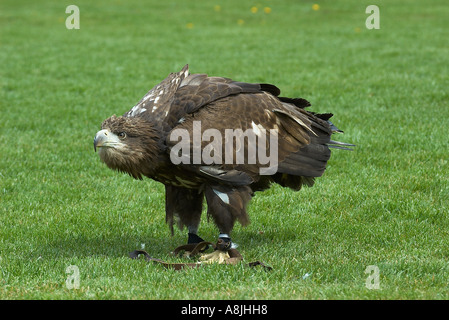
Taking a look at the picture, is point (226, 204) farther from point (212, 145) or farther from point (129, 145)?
point (129, 145)

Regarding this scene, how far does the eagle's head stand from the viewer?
620 centimetres

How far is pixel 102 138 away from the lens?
6.12 m

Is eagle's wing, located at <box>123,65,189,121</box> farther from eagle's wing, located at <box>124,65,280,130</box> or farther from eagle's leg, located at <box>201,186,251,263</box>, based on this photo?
eagle's leg, located at <box>201,186,251,263</box>

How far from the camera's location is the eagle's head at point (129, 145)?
6.20 m

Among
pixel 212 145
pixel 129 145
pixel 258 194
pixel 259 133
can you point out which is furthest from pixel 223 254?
pixel 258 194

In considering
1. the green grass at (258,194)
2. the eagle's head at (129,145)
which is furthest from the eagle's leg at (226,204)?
the eagle's head at (129,145)

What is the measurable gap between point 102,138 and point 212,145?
3.11 ft

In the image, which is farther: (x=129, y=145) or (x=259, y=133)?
(x=259, y=133)

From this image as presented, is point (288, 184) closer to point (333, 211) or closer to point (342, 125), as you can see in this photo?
point (333, 211)

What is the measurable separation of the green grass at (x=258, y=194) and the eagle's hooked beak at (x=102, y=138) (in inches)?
42.9

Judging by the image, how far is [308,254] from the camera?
6797 millimetres

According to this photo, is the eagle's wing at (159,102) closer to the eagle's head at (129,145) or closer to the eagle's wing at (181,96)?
the eagle's wing at (181,96)

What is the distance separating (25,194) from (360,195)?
158 inches
